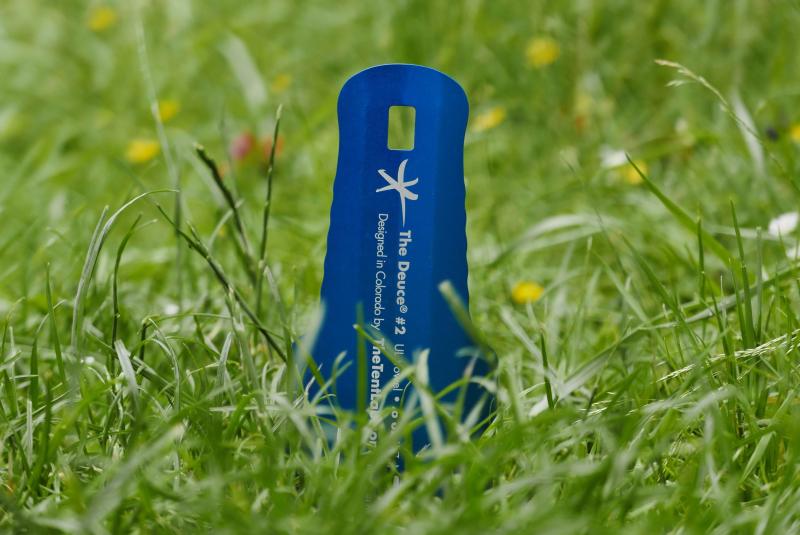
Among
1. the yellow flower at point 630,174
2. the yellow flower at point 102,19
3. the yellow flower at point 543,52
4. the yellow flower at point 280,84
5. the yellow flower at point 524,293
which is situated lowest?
the yellow flower at point 524,293

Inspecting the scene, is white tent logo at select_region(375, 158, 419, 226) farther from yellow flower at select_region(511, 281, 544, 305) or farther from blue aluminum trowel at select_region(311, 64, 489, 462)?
yellow flower at select_region(511, 281, 544, 305)

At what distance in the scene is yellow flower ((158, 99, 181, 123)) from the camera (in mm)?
2947

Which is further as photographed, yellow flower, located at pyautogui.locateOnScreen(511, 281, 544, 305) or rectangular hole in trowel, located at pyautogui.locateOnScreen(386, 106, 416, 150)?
rectangular hole in trowel, located at pyautogui.locateOnScreen(386, 106, 416, 150)

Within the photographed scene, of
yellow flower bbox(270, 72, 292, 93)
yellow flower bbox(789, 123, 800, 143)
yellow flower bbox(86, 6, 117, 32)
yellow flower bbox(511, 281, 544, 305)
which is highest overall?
yellow flower bbox(86, 6, 117, 32)

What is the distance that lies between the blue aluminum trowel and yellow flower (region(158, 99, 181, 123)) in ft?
5.94

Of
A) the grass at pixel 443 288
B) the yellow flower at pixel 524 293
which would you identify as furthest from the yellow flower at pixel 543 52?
the yellow flower at pixel 524 293

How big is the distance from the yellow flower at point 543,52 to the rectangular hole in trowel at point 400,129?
0.47 metres

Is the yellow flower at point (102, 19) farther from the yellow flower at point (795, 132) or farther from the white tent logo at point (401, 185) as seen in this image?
the white tent logo at point (401, 185)

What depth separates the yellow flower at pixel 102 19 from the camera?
3500 millimetres

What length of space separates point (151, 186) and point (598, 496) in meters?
1.98

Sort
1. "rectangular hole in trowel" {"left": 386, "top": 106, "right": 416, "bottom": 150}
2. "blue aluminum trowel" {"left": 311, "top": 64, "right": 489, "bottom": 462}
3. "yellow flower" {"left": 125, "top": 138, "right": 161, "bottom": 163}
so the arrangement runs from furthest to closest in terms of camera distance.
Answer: "yellow flower" {"left": 125, "top": 138, "right": 161, "bottom": 163} < "rectangular hole in trowel" {"left": 386, "top": 106, "right": 416, "bottom": 150} < "blue aluminum trowel" {"left": 311, "top": 64, "right": 489, "bottom": 462}

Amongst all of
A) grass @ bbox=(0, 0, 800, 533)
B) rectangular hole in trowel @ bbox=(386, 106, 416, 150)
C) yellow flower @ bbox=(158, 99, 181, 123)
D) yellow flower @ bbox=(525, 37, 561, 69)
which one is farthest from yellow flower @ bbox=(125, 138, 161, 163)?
yellow flower @ bbox=(525, 37, 561, 69)

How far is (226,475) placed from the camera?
104cm

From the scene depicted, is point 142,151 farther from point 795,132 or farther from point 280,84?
point 795,132
